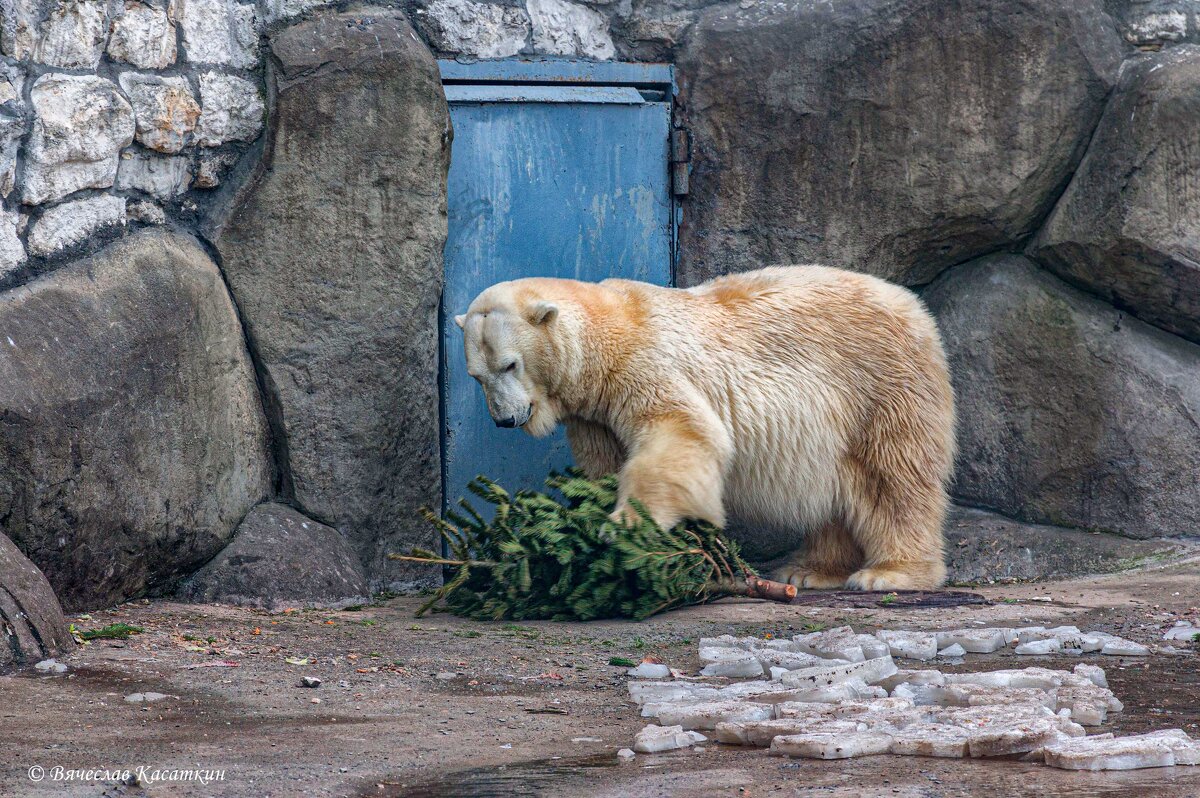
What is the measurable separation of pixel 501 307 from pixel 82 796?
2.91 m

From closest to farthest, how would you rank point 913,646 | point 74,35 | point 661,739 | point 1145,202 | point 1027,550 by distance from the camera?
point 661,739, point 913,646, point 74,35, point 1145,202, point 1027,550

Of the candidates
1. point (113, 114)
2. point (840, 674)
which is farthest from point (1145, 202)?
point (113, 114)

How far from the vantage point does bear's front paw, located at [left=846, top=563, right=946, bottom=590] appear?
5.42 m

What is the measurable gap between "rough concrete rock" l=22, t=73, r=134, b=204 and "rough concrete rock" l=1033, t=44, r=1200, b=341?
378 centimetres

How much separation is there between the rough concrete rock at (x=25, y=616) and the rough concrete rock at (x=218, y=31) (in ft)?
6.54

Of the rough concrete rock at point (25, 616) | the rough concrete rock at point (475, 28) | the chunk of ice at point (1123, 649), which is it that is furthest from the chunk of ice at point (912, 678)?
the rough concrete rock at point (475, 28)

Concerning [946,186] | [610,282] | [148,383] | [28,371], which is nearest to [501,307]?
[610,282]

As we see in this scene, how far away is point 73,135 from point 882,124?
3246 mm

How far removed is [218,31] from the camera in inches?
199

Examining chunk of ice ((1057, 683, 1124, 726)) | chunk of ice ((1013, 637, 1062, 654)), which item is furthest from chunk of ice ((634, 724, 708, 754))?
chunk of ice ((1013, 637, 1062, 654))

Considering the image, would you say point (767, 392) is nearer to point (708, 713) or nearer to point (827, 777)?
point (708, 713)

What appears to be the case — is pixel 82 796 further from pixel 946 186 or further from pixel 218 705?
pixel 946 186

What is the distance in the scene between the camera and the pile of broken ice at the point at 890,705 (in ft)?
9.41

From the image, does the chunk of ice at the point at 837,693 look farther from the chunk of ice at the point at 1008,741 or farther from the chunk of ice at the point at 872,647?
the chunk of ice at the point at 1008,741
